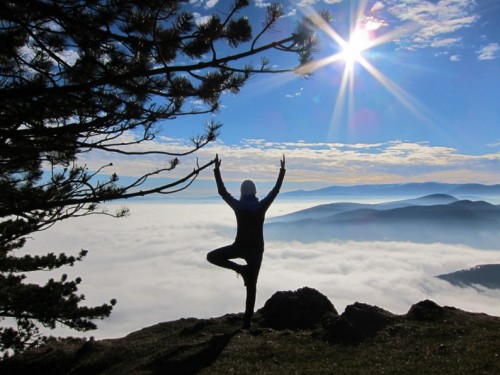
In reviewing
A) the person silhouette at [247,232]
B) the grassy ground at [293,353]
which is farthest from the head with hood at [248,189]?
the grassy ground at [293,353]

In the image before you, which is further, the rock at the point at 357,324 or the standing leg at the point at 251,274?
the rock at the point at 357,324

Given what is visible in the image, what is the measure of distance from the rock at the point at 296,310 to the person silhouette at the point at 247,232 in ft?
14.0

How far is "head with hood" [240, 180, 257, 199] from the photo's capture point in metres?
9.31

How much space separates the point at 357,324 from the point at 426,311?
7.78 ft

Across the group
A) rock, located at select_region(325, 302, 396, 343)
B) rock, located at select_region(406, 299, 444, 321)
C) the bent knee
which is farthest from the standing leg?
rock, located at select_region(406, 299, 444, 321)

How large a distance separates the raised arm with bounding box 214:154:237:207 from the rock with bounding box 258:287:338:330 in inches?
224

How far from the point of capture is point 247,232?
9.13 meters

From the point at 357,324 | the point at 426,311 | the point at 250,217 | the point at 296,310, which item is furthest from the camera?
the point at 296,310

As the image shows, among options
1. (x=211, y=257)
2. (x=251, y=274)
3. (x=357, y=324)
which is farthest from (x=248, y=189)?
(x=357, y=324)

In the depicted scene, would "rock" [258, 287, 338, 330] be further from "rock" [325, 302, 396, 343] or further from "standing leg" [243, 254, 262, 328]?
"standing leg" [243, 254, 262, 328]

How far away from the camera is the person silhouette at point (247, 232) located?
29.8 ft

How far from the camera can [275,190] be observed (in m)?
9.30

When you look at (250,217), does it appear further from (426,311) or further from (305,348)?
(426,311)

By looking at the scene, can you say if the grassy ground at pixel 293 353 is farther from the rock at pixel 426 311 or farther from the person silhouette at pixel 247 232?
the person silhouette at pixel 247 232
